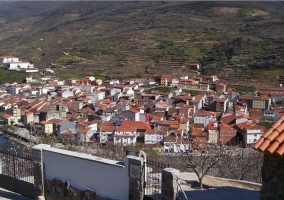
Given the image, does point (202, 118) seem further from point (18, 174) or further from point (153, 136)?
point (18, 174)

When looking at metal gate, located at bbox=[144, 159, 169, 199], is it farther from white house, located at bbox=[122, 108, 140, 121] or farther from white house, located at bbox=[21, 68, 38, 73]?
white house, located at bbox=[21, 68, 38, 73]

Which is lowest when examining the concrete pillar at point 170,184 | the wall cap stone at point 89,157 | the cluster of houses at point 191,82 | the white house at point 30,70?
the cluster of houses at point 191,82

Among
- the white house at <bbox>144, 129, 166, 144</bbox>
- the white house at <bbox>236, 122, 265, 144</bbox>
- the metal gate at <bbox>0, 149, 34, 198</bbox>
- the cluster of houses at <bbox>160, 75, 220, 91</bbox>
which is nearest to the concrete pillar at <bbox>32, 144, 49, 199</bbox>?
the metal gate at <bbox>0, 149, 34, 198</bbox>

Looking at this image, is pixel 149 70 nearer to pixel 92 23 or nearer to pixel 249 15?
pixel 249 15

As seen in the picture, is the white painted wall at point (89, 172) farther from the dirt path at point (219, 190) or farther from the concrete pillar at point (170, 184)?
the dirt path at point (219, 190)

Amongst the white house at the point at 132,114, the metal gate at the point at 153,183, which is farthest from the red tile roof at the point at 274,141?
the white house at the point at 132,114
